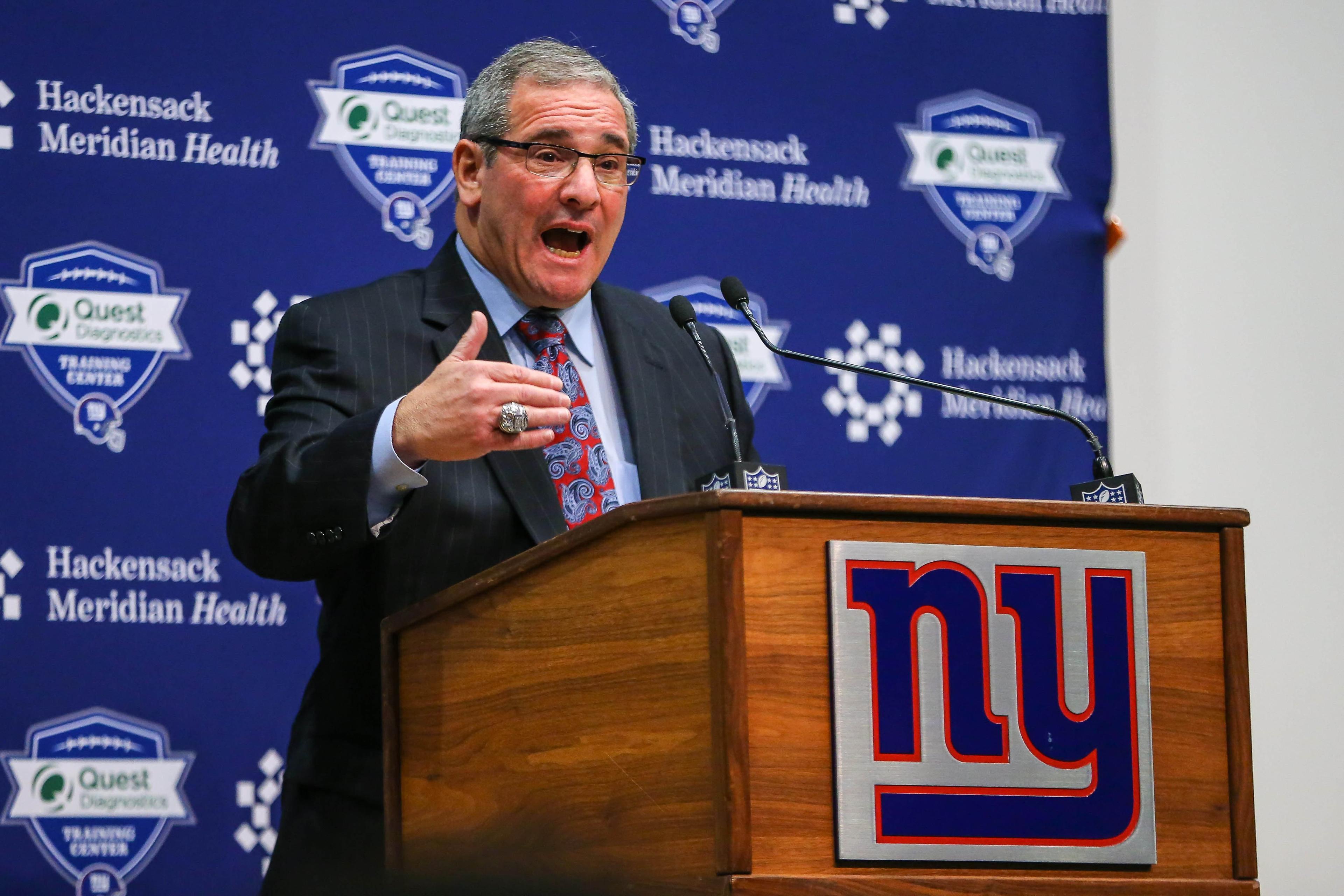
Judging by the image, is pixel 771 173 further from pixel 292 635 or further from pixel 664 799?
pixel 664 799

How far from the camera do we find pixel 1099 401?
3.75 metres

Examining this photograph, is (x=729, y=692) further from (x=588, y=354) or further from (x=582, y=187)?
(x=582, y=187)

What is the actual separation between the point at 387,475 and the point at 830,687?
2.14 ft

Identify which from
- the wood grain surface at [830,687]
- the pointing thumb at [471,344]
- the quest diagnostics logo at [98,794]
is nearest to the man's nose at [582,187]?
the pointing thumb at [471,344]

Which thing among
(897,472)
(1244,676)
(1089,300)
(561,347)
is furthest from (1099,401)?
(1244,676)

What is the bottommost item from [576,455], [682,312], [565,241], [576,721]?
[576,721]

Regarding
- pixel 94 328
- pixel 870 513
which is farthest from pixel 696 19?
pixel 870 513

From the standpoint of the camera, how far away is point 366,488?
74.2 inches

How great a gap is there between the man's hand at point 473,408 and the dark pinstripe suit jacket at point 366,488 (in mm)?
112

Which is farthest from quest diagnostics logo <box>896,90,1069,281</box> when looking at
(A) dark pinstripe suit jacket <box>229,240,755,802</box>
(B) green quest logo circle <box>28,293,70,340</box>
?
(B) green quest logo circle <box>28,293,70,340</box>

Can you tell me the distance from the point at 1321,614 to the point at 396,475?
Result: 2897 millimetres

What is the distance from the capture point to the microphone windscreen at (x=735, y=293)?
220 cm

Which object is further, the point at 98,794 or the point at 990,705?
the point at 98,794

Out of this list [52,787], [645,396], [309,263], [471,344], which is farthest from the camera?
[309,263]
